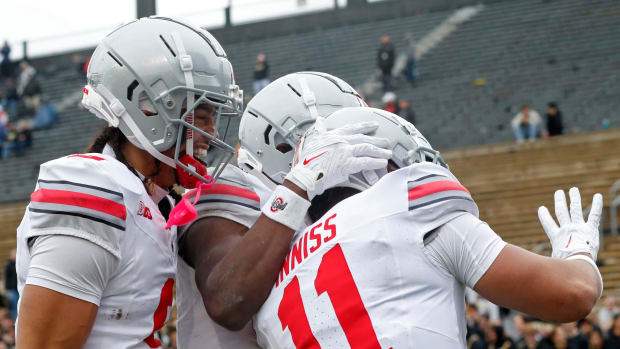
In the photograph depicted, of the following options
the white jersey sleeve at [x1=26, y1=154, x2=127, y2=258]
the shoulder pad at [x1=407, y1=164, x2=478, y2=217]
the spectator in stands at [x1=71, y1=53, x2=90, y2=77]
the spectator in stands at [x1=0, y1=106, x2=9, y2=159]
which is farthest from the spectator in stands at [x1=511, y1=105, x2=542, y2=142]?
the white jersey sleeve at [x1=26, y1=154, x2=127, y2=258]

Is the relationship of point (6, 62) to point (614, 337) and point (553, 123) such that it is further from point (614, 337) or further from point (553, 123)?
point (614, 337)

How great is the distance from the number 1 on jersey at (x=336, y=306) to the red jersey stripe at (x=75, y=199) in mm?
557

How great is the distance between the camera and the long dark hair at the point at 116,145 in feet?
9.74

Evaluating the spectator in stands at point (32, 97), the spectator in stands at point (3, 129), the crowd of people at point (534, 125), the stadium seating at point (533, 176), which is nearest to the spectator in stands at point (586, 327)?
the stadium seating at point (533, 176)

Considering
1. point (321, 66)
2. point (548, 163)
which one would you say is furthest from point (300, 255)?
point (321, 66)

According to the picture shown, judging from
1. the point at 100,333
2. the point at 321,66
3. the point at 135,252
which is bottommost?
the point at 321,66

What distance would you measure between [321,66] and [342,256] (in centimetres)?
2045

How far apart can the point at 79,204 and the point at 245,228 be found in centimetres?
59

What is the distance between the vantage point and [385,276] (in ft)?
8.02

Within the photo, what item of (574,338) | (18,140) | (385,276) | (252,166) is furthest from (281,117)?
(18,140)

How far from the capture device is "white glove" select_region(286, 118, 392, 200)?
2.60 meters

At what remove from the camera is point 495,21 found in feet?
74.7

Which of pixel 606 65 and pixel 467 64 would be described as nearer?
pixel 606 65

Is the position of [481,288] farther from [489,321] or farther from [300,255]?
[489,321]
